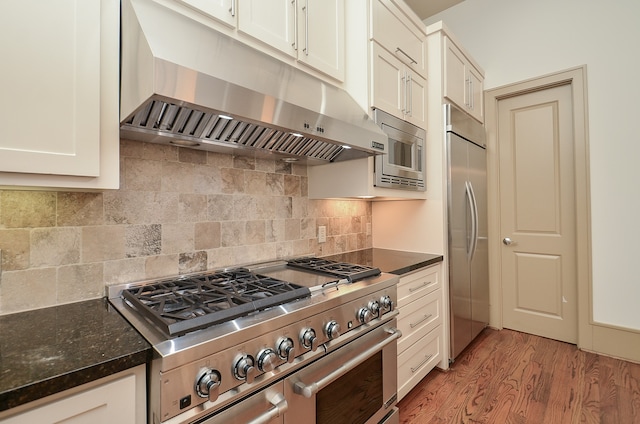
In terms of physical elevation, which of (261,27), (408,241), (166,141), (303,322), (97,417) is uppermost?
(261,27)

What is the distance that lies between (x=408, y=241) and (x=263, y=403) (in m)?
1.80

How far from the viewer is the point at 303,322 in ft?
3.71

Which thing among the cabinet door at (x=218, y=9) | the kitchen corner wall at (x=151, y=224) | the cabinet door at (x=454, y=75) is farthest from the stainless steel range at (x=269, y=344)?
the cabinet door at (x=454, y=75)

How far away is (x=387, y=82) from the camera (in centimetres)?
197

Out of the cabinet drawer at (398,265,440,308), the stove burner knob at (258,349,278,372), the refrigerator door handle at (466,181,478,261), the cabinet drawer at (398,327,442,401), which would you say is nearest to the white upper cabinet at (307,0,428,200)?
the cabinet drawer at (398,265,440,308)

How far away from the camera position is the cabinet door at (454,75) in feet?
7.91

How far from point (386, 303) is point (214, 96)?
1203 millimetres

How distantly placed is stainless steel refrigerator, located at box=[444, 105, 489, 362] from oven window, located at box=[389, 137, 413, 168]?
1.34 ft

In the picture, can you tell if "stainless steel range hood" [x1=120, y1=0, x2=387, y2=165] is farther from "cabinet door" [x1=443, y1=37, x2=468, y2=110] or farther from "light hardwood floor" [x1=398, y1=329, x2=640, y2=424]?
"light hardwood floor" [x1=398, y1=329, x2=640, y2=424]

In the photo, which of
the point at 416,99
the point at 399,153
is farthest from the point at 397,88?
the point at 399,153

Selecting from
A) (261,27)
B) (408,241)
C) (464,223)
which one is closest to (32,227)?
(261,27)

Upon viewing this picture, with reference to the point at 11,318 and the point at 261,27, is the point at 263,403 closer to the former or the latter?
the point at 11,318

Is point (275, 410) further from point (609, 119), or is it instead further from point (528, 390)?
point (609, 119)

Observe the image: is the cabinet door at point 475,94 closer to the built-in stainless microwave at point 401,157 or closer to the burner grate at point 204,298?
the built-in stainless microwave at point 401,157
